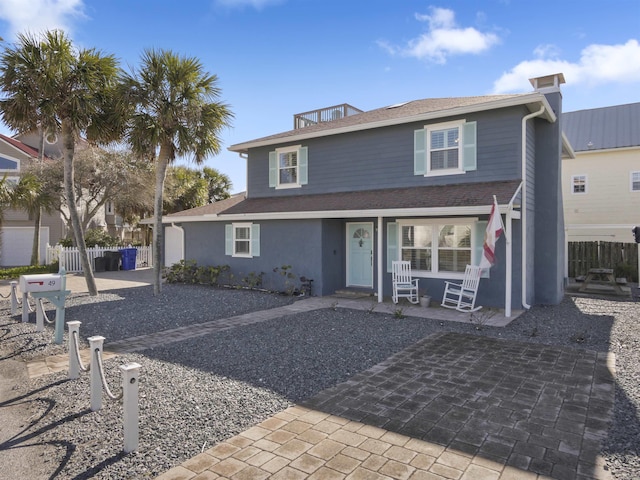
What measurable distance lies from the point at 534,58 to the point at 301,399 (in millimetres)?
11677

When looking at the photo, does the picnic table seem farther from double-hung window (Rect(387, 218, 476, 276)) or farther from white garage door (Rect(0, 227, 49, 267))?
white garage door (Rect(0, 227, 49, 267))

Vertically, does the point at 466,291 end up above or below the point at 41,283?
below

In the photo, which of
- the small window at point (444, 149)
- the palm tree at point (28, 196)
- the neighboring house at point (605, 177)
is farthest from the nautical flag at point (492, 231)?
the palm tree at point (28, 196)

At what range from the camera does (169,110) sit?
10797mm

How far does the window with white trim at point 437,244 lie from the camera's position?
34.2 ft

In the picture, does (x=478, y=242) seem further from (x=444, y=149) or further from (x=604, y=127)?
(x=604, y=127)

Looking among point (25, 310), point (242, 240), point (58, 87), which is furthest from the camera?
point (242, 240)

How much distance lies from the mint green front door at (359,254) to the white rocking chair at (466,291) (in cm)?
267

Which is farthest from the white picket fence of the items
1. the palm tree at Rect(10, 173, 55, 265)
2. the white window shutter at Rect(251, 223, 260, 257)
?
the white window shutter at Rect(251, 223, 260, 257)

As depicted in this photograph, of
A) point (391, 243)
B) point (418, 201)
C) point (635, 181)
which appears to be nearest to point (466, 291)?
point (391, 243)

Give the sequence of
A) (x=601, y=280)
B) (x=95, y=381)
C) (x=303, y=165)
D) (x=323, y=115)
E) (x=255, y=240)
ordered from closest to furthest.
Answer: (x=95, y=381) → (x=255, y=240) → (x=303, y=165) → (x=601, y=280) → (x=323, y=115)

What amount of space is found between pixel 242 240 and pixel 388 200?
216 inches

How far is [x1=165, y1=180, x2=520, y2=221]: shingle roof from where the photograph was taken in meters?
9.53

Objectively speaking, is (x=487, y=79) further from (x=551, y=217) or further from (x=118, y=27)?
(x=118, y=27)
